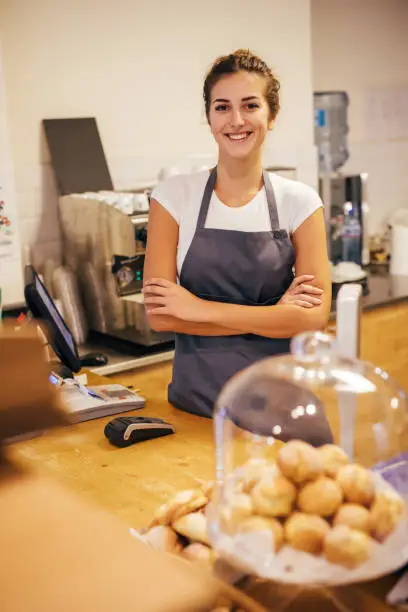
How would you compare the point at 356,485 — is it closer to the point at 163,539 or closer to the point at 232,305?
the point at 163,539

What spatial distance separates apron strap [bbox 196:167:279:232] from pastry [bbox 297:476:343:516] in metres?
1.20

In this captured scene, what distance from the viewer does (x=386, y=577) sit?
3.72ft

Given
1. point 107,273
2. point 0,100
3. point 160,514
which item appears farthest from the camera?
point 107,273

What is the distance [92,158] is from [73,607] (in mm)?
2697

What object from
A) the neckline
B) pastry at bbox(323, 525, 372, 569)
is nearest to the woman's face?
the neckline

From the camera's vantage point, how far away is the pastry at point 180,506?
4.24 ft

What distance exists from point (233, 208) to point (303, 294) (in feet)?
1.05

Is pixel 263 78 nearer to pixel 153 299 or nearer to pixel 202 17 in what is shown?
pixel 153 299

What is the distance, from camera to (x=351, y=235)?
4.32 m

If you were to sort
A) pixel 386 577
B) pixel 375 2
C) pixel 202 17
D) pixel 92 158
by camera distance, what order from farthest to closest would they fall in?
1. pixel 375 2
2. pixel 202 17
3. pixel 92 158
4. pixel 386 577

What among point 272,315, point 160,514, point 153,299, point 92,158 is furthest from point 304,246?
point 92,158

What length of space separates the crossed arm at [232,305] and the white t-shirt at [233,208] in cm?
2

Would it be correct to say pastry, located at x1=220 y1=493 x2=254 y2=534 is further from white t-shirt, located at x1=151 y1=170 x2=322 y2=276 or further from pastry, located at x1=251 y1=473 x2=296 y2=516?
white t-shirt, located at x1=151 y1=170 x2=322 y2=276

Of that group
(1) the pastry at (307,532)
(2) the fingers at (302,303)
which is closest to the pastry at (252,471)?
(1) the pastry at (307,532)
